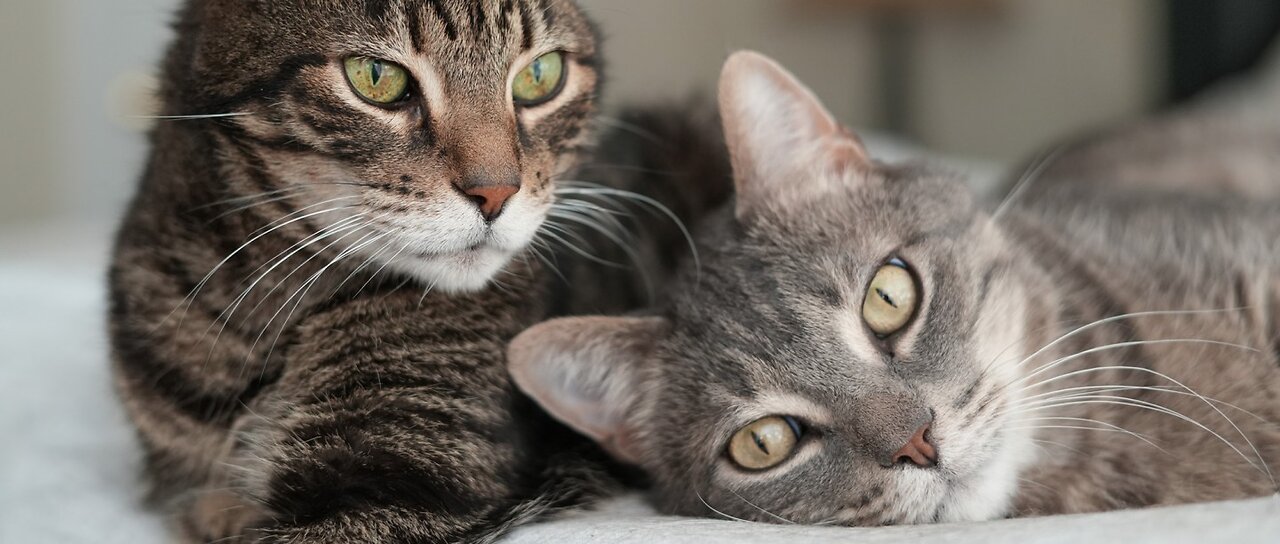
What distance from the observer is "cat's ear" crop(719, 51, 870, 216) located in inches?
51.6

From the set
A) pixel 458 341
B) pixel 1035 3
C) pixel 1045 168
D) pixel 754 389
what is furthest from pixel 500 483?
pixel 1035 3

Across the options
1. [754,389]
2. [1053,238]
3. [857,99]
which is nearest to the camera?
[754,389]

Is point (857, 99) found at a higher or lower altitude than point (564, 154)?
higher

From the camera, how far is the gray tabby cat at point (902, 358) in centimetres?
108

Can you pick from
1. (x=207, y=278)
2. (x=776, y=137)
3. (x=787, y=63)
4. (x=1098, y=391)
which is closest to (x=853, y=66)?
(x=787, y=63)

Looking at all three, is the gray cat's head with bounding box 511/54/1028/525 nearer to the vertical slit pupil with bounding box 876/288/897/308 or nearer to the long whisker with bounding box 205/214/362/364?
the vertical slit pupil with bounding box 876/288/897/308

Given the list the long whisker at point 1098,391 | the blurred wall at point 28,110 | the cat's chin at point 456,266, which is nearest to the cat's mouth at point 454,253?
the cat's chin at point 456,266

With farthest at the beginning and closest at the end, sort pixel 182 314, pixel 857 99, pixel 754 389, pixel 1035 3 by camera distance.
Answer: pixel 857 99, pixel 1035 3, pixel 182 314, pixel 754 389

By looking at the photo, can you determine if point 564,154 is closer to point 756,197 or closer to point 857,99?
point 756,197

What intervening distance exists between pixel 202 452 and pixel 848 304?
2.92ft

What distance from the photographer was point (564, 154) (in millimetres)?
1317

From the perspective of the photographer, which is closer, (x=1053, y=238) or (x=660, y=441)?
(x=660, y=441)

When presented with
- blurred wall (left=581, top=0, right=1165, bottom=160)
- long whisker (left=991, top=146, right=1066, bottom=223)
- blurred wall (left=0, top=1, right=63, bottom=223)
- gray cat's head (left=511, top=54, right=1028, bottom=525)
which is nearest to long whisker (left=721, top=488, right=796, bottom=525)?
gray cat's head (left=511, top=54, right=1028, bottom=525)

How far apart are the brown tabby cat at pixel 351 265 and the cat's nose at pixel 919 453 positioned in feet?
1.42
